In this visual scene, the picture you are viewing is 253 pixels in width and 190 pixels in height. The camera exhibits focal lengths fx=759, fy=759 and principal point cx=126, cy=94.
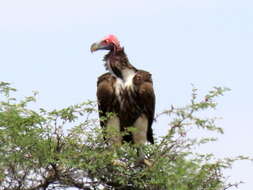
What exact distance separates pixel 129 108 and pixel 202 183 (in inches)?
86.8

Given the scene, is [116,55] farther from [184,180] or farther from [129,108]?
[184,180]

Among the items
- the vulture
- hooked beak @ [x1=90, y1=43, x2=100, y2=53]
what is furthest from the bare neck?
hooked beak @ [x1=90, y1=43, x2=100, y2=53]

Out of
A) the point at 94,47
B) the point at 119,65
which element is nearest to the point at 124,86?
the point at 119,65

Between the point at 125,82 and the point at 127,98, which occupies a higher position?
the point at 125,82

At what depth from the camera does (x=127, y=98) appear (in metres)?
12.2

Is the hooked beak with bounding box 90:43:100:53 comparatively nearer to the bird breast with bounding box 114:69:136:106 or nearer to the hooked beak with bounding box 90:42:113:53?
the hooked beak with bounding box 90:42:113:53

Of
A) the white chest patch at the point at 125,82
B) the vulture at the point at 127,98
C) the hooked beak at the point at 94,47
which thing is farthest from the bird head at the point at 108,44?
the white chest patch at the point at 125,82

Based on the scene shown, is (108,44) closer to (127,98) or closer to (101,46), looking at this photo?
(101,46)

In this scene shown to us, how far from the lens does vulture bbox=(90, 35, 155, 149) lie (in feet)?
40.1

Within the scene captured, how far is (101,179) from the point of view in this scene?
1073 cm

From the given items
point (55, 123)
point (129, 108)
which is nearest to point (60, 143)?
point (55, 123)

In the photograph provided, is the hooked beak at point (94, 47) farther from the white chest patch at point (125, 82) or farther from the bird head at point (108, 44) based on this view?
the white chest patch at point (125, 82)

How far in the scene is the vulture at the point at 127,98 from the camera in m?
12.2

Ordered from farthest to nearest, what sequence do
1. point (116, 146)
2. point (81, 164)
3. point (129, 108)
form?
point (129, 108), point (116, 146), point (81, 164)
